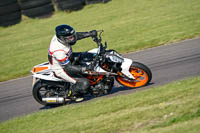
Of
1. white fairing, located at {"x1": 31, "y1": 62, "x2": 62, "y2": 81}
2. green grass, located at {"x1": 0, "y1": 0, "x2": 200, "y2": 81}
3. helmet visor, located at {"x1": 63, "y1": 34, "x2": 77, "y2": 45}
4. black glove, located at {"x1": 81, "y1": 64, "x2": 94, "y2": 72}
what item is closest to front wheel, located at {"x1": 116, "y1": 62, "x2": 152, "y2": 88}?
black glove, located at {"x1": 81, "y1": 64, "x2": 94, "y2": 72}

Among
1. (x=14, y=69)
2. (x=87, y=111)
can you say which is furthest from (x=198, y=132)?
(x=14, y=69)

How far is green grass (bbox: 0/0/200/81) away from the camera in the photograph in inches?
469

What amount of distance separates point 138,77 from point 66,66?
1.87 metres

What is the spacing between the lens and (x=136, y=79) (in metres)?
7.26

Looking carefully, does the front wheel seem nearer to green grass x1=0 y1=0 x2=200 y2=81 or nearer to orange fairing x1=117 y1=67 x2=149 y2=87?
orange fairing x1=117 y1=67 x2=149 y2=87

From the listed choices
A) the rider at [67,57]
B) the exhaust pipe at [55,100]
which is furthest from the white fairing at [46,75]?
the exhaust pipe at [55,100]

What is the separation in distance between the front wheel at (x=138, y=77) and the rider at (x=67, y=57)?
1.00m

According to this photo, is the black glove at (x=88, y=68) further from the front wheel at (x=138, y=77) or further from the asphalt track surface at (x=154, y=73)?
the asphalt track surface at (x=154, y=73)

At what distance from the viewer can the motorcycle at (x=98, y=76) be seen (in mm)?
6910

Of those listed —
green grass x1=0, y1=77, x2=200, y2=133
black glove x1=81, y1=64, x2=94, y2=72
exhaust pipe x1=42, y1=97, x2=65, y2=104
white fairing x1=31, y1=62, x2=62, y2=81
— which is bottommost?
exhaust pipe x1=42, y1=97, x2=65, y2=104

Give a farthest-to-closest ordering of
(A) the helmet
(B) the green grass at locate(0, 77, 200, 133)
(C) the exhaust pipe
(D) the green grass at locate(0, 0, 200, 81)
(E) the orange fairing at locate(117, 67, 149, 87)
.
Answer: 1. (D) the green grass at locate(0, 0, 200, 81)
2. (C) the exhaust pipe
3. (E) the orange fairing at locate(117, 67, 149, 87)
4. (A) the helmet
5. (B) the green grass at locate(0, 77, 200, 133)

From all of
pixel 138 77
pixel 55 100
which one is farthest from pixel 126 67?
pixel 55 100

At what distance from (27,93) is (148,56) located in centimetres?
433

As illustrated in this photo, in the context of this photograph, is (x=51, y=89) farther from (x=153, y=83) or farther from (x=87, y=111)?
(x=153, y=83)
